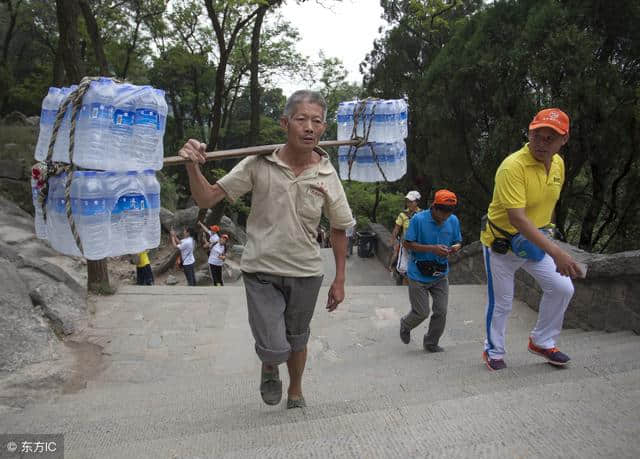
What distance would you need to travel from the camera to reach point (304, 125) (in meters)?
2.99

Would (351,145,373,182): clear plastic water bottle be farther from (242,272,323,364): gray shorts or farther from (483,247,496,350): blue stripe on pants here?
(242,272,323,364): gray shorts

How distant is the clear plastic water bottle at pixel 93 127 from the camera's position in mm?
3311

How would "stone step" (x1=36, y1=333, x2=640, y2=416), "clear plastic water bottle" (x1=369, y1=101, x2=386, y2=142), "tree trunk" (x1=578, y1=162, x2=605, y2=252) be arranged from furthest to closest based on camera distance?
"tree trunk" (x1=578, y1=162, x2=605, y2=252) → "clear plastic water bottle" (x1=369, y1=101, x2=386, y2=142) → "stone step" (x1=36, y1=333, x2=640, y2=416)

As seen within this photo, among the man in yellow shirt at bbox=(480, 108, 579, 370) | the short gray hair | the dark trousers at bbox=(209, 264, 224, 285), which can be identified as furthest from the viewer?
the dark trousers at bbox=(209, 264, 224, 285)

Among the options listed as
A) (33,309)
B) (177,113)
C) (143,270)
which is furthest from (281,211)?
(177,113)

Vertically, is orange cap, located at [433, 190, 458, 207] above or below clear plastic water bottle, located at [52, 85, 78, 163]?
below

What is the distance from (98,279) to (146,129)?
4.48 m

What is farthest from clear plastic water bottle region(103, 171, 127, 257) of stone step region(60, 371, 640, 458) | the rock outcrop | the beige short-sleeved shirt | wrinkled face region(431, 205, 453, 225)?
wrinkled face region(431, 205, 453, 225)

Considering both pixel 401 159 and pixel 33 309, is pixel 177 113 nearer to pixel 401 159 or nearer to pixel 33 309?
pixel 401 159

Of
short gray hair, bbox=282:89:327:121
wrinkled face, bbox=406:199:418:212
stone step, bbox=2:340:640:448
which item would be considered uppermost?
short gray hair, bbox=282:89:327:121

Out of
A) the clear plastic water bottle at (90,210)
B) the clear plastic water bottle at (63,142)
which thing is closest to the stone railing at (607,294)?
the clear plastic water bottle at (90,210)

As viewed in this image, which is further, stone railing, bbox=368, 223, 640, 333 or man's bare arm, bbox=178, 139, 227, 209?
stone railing, bbox=368, 223, 640, 333

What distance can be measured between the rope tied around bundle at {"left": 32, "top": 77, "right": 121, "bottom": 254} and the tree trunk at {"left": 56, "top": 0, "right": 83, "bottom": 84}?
5.04 meters

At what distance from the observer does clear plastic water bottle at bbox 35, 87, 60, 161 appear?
364 centimetres
